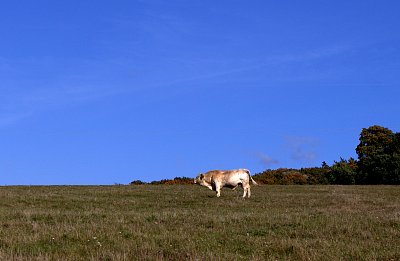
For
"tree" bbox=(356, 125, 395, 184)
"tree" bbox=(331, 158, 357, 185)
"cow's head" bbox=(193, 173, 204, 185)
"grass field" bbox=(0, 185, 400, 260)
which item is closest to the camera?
"grass field" bbox=(0, 185, 400, 260)

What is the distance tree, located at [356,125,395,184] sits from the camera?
62.9 m

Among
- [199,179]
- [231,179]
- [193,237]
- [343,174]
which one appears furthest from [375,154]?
[193,237]

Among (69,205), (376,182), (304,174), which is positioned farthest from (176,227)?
(304,174)

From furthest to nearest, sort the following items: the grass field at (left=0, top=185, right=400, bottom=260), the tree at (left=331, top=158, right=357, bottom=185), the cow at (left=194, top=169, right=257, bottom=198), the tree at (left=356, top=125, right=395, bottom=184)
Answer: the tree at (left=331, top=158, right=357, bottom=185) → the tree at (left=356, top=125, right=395, bottom=184) → the cow at (left=194, top=169, right=257, bottom=198) → the grass field at (left=0, top=185, right=400, bottom=260)

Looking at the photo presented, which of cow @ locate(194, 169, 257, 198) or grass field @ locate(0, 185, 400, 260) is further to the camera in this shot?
cow @ locate(194, 169, 257, 198)

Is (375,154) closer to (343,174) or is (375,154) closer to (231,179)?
(343,174)

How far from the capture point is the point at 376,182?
63.7m

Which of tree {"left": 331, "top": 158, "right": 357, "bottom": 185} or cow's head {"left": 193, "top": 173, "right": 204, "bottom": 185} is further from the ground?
tree {"left": 331, "top": 158, "right": 357, "bottom": 185}

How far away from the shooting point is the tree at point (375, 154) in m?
62.9

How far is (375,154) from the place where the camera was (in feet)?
217

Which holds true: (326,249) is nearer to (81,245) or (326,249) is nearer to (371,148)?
(81,245)

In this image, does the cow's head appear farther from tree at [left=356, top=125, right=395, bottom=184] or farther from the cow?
tree at [left=356, top=125, right=395, bottom=184]

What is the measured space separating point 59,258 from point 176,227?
547 centimetres

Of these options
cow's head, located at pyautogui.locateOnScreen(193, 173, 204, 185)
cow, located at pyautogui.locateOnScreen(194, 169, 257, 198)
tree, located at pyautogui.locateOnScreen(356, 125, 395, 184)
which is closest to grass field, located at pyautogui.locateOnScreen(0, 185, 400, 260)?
cow, located at pyautogui.locateOnScreen(194, 169, 257, 198)
